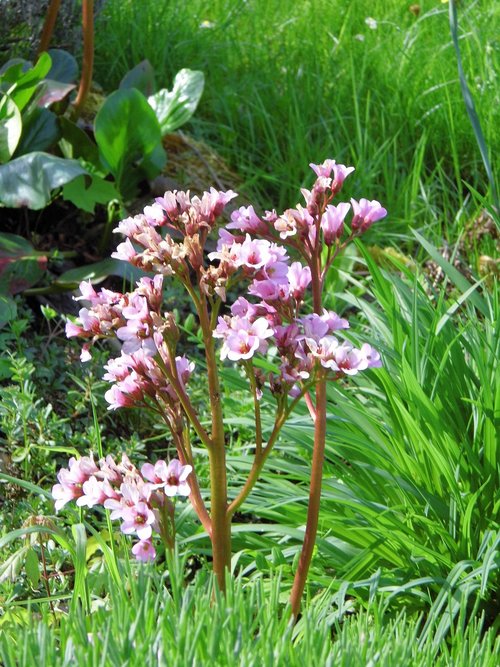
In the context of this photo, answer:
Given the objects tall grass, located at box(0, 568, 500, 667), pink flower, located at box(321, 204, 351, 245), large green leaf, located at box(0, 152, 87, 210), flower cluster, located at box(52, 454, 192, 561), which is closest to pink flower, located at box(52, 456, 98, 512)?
flower cluster, located at box(52, 454, 192, 561)

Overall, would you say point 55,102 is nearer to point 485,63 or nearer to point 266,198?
point 266,198

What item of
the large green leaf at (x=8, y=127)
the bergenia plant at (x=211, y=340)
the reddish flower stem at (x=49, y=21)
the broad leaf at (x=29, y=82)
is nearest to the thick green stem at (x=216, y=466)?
the bergenia plant at (x=211, y=340)

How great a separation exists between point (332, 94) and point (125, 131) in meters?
1.42

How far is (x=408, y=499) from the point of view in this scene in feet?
6.56

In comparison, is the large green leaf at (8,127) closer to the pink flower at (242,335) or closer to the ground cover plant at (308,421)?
the ground cover plant at (308,421)

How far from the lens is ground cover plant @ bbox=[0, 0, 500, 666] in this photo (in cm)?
135

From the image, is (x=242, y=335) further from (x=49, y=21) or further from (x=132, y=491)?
(x=49, y=21)

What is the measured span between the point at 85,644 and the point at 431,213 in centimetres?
282

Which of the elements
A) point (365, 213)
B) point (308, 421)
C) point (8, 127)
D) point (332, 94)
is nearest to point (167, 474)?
point (365, 213)

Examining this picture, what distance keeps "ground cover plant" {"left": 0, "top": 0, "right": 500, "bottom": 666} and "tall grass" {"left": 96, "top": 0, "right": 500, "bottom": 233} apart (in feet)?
0.04

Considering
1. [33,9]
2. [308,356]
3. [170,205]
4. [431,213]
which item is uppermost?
[33,9]

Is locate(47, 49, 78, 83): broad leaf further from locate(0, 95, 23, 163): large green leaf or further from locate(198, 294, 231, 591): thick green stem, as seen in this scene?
locate(198, 294, 231, 591): thick green stem

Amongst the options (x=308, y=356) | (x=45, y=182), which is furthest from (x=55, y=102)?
(x=308, y=356)

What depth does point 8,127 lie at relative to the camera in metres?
2.99
